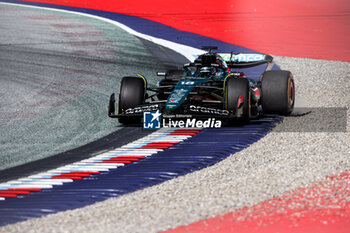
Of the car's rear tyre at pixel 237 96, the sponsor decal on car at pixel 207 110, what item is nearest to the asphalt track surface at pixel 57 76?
the sponsor decal on car at pixel 207 110

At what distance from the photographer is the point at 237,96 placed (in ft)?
36.1

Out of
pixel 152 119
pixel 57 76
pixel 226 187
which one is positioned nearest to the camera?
pixel 226 187

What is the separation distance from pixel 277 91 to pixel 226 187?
4.97 meters

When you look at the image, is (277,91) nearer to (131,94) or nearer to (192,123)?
(192,123)

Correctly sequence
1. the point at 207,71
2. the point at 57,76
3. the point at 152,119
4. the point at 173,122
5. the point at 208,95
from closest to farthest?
the point at 152,119
the point at 173,122
the point at 208,95
the point at 207,71
the point at 57,76

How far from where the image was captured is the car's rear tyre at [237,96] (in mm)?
11000

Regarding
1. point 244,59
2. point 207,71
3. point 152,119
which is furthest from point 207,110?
point 244,59

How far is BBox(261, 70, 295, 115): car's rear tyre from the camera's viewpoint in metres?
11.9

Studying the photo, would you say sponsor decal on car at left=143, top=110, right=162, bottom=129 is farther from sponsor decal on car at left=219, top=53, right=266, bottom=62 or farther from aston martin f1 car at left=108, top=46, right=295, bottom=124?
sponsor decal on car at left=219, top=53, right=266, bottom=62

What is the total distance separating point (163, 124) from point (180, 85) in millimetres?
1014

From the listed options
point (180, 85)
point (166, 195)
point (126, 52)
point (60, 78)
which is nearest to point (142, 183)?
point (166, 195)

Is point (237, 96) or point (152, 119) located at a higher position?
point (237, 96)

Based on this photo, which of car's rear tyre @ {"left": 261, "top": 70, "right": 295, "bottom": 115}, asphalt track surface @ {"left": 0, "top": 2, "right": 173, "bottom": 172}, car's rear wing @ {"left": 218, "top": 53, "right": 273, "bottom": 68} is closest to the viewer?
asphalt track surface @ {"left": 0, "top": 2, "right": 173, "bottom": 172}

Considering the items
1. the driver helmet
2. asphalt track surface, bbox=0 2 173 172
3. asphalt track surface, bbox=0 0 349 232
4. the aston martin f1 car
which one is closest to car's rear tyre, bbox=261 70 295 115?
the aston martin f1 car
